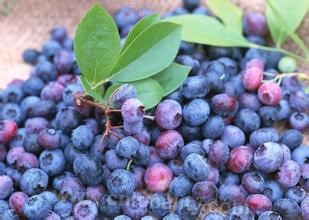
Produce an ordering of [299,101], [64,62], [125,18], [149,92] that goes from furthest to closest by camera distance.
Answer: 1. [125,18]
2. [64,62]
3. [299,101]
4. [149,92]

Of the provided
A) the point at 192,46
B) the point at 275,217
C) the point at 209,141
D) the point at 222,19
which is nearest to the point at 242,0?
the point at 222,19

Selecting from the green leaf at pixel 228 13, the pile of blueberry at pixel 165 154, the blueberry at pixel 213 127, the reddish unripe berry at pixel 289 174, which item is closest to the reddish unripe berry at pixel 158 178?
the pile of blueberry at pixel 165 154

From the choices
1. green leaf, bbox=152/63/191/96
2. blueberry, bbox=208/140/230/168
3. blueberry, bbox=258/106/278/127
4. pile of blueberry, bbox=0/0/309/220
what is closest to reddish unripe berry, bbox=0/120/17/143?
pile of blueberry, bbox=0/0/309/220

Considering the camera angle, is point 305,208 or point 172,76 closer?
point 305,208

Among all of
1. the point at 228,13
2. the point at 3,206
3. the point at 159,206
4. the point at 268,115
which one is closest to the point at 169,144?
the point at 159,206

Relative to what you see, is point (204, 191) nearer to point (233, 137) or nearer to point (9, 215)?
point (233, 137)

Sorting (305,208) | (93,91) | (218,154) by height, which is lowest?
(305,208)

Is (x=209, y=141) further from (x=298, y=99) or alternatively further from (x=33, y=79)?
(x=33, y=79)
